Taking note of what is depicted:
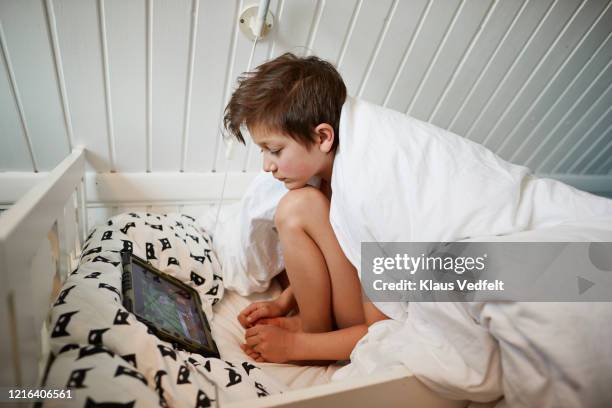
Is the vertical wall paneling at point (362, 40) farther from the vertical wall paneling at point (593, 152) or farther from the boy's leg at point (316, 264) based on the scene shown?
the vertical wall paneling at point (593, 152)

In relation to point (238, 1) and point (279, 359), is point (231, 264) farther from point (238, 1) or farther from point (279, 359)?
point (238, 1)

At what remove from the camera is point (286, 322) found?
81 centimetres

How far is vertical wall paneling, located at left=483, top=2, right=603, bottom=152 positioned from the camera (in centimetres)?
106

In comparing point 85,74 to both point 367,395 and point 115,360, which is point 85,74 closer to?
point 115,360

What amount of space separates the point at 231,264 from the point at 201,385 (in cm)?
38

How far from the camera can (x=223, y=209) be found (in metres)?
1.05

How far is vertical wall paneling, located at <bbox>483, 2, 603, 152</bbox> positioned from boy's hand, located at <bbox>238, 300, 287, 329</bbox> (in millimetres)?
975

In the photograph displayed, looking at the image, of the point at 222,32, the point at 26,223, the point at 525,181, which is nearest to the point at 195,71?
the point at 222,32

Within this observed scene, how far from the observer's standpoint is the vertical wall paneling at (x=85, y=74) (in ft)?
2.41

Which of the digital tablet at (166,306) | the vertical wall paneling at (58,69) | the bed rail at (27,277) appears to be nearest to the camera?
the bed rail at (27,277)

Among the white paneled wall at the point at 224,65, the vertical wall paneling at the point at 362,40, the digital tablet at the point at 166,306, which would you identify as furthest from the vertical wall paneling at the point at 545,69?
the digital tablet at the point at 166,306

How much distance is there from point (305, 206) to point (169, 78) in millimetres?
463

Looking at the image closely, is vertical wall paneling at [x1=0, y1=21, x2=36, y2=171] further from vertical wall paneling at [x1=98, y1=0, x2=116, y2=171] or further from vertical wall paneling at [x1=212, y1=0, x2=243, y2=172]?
vertical wall paneling at [x1=212, y1=0, x2=243, y2=172]

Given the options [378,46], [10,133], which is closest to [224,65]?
[378,46]
